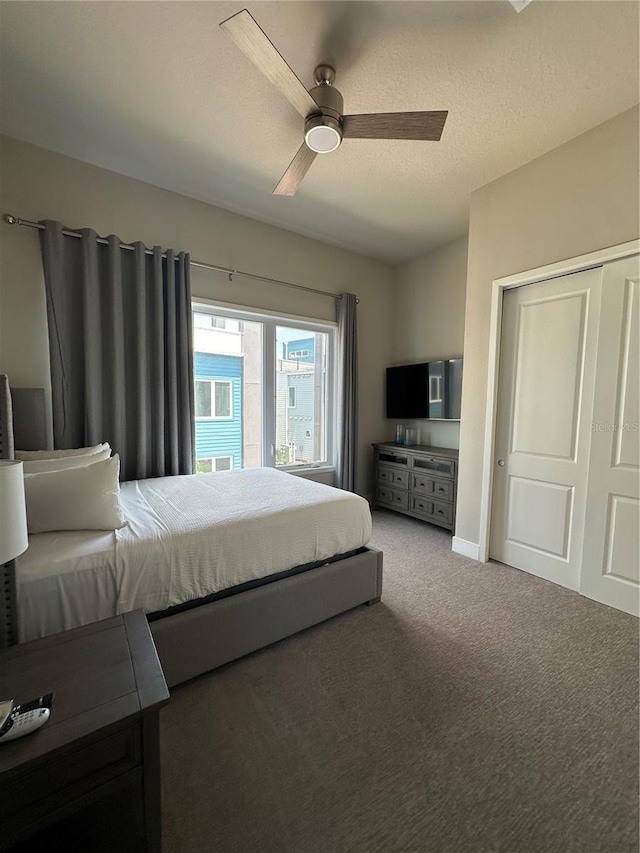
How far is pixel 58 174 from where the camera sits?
2584 millimetres

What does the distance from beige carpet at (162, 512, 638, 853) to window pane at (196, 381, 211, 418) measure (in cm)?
224

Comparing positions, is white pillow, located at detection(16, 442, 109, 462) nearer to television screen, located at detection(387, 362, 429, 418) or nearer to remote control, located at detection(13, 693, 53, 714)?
remote control, located at detection(13, 693, 53, 714)

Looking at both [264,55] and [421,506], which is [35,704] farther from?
[421,506]

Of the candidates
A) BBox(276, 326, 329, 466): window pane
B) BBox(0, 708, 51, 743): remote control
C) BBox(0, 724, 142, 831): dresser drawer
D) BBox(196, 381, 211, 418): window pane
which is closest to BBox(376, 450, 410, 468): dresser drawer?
BBox(276, 326, 329, 466): window pane

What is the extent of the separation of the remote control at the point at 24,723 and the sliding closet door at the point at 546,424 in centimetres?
301

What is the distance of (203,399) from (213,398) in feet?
0.32

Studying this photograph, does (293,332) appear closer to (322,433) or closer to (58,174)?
(322,433)

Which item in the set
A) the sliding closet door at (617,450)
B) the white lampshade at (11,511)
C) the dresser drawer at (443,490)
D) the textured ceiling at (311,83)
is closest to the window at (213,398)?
the textured ceiling at (311,83)

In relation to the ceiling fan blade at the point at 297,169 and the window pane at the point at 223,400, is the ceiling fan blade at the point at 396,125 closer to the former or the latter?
the ceiling fan blade at the point at 297,169

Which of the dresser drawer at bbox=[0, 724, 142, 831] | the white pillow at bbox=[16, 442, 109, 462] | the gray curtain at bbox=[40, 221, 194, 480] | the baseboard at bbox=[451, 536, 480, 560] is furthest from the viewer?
the baseboard at bbox=[451, 536, 480, 560]

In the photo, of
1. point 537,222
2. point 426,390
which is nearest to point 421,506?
point 426,390

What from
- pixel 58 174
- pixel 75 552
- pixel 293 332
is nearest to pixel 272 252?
pixel 293 332

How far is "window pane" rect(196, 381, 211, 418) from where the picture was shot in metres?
3.45

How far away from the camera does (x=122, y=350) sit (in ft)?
8.87
